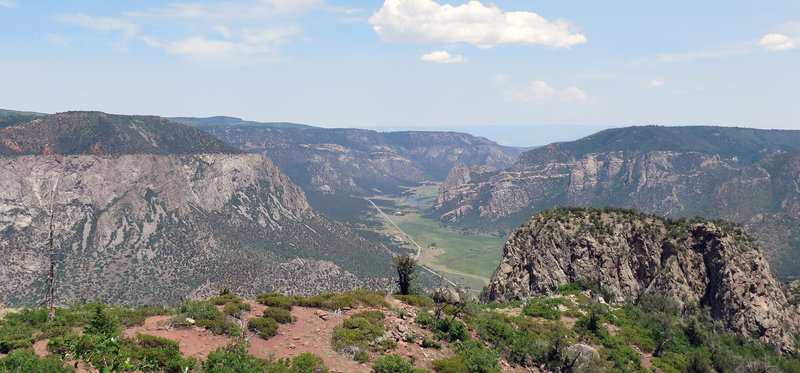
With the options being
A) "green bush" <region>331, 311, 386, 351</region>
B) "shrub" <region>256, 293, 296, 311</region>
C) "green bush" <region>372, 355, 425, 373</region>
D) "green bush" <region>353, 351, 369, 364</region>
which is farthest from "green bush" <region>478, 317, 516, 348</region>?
"shrub" <region>256, 293, 296, 311</region>

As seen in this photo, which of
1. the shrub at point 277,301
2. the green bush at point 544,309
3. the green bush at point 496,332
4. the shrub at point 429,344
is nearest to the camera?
the shrub at point 429,344

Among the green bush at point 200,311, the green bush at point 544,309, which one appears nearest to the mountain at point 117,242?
the green bush at point 544,309

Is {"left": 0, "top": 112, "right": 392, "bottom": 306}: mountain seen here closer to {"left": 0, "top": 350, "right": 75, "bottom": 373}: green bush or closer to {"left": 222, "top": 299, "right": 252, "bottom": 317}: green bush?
{"left": 222, "top": 299, "right": 252, "bottom": 317}: green bush

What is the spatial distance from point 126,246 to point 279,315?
160536 mm

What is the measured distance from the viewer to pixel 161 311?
3628 cm

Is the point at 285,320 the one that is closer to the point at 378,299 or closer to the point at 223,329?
the point at 223,329

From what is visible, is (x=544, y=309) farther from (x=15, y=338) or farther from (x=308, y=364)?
(x=15, y=338)

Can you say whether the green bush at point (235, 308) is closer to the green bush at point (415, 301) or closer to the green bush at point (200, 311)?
the green bush at point (200, 311)

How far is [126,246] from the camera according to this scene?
162m

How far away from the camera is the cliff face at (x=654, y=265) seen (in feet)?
214

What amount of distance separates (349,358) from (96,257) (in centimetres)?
16482

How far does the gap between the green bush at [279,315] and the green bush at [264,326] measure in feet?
3.32

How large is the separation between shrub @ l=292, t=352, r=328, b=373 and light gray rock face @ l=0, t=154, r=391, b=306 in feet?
393

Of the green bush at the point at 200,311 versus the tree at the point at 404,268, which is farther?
the tree at the point at 404,268
